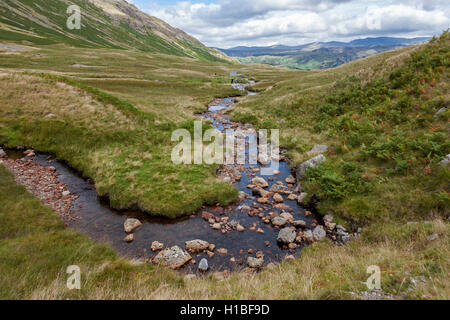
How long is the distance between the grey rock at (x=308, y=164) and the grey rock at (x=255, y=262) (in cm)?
850

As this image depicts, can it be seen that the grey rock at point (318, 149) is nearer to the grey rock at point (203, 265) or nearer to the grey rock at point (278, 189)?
the grey rock at point (278, 189)

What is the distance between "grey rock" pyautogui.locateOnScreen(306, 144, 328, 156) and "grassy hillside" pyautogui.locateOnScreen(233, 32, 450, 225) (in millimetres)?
534

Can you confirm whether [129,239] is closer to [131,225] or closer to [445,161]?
[131,225]

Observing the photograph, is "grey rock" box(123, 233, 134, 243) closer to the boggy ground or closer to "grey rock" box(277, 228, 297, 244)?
the boggy ground

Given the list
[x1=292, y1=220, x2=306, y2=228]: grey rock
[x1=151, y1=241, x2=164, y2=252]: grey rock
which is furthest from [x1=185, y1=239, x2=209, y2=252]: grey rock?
[x1=292, y1=220, x2=306, y2=228]: grey rock

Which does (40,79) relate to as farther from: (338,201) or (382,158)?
(382,158)

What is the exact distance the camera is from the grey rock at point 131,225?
1180 cm

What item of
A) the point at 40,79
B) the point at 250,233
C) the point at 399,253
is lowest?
the point at 250,233

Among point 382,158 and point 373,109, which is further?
point 373,109

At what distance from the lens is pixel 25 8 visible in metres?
181

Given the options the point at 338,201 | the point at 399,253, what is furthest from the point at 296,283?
the point at 338,201

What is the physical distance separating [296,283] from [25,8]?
28045 cm

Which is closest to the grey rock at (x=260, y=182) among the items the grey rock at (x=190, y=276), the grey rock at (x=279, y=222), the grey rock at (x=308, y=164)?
the grey rock at (x=308, y=164)

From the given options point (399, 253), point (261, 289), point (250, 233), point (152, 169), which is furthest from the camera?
point (152, 169)
